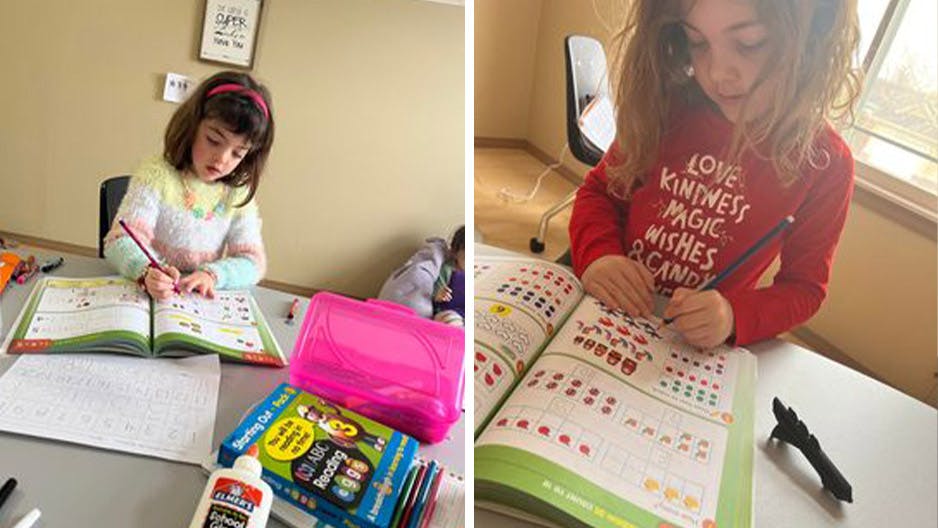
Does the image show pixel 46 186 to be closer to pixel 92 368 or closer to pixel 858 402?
pixel 92 368

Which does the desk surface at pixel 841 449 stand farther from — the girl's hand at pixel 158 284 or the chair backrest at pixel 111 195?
the chair backrest at pixel 111 195

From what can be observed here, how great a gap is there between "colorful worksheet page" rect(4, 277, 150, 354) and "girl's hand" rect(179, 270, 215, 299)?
0.05 m

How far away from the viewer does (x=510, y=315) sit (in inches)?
15.9

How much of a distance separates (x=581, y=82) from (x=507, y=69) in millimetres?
41

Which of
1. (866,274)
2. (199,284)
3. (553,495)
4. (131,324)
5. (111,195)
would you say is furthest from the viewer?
(111,195)

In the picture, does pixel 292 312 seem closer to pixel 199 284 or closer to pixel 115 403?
pixel 199 284

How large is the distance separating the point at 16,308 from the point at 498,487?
563mm

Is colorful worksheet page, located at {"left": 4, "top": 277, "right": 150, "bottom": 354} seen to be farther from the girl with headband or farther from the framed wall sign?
the framed wall sign

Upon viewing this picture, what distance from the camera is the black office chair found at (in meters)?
0.37

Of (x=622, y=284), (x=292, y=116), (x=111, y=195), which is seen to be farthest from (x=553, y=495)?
(x=111, y=195)

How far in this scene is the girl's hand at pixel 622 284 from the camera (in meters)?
0.43

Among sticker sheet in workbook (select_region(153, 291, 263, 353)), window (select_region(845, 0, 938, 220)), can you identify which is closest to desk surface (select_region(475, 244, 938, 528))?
window (select_region(845, 0, 938, 220))

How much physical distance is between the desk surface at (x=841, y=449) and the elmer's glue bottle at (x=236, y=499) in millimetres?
189

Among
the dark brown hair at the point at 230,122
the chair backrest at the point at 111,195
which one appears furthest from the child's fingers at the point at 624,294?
the chair backrest at the point at 111,195
